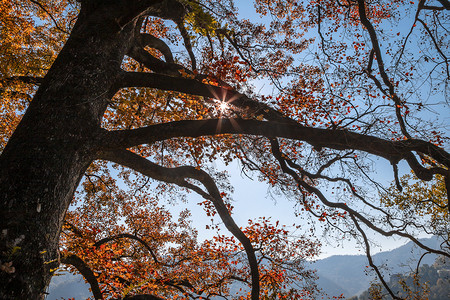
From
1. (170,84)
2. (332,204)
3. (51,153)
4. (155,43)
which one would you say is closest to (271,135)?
(170,84)

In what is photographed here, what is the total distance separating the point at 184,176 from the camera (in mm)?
5363

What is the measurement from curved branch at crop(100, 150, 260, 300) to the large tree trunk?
48.6 inches

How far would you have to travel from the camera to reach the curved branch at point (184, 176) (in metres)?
4.65

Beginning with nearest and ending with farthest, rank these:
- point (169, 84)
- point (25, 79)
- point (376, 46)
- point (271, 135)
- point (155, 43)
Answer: point (271, 135), point (169, 84), point (376, 46), point (25, 79), point (155, 43)

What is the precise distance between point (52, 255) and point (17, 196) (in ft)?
2.43

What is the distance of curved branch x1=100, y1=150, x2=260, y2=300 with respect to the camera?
4.65 meters

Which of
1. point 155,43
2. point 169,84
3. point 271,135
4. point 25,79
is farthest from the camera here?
point 155,43

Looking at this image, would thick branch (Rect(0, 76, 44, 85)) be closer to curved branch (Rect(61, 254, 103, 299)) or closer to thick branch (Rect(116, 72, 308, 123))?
thick branch (Rect(116, 72, 308, 123))

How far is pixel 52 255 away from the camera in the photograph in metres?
2.51

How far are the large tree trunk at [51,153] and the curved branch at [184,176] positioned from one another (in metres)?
1.23

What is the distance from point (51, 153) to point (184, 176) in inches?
115

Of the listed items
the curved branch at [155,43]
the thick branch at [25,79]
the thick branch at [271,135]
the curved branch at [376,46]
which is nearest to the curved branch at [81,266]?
the thick branch at [271,135]

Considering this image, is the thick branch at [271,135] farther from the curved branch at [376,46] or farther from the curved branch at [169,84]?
the curved branch at [376,46]

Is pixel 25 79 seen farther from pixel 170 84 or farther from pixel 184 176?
pixel 184 176
